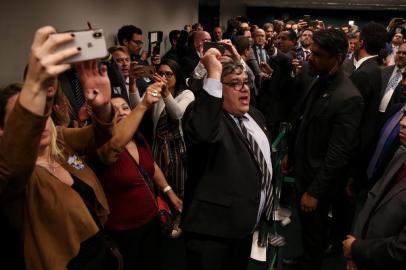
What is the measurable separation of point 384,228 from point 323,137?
72 cm

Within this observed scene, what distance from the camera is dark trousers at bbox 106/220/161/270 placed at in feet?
5.79

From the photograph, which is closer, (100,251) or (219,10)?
(100,251)

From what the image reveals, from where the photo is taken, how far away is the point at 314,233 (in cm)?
215

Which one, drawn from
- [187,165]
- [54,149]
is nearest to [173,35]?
[187,165]

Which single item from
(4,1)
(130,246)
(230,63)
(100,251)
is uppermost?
(4,1)

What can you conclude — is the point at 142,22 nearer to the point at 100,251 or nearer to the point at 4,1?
the point at 4,1

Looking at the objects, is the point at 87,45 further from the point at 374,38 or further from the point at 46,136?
the point at 374,38

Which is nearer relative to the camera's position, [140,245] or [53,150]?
[53,150]

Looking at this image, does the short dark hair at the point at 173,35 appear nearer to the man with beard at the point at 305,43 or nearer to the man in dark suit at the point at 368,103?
the man with beard at the point at 305,43

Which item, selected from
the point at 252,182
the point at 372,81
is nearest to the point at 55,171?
the point at 252,182

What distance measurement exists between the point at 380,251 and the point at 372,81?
5.00 ft

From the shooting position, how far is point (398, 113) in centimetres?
221

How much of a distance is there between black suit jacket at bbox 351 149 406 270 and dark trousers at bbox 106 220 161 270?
1.02 m

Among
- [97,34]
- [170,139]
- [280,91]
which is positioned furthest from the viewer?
[280,91]
